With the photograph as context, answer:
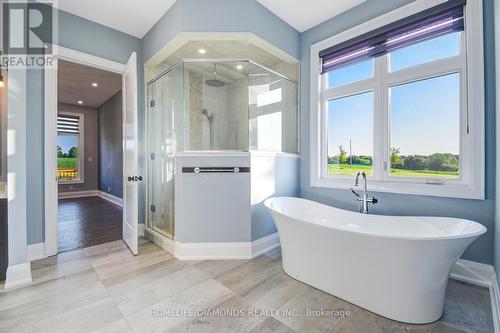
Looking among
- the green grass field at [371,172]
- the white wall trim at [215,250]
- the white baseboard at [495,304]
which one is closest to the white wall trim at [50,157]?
the white wall trim at [215,250]

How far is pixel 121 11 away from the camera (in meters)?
2.55

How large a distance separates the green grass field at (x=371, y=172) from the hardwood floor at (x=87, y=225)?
9.77ft

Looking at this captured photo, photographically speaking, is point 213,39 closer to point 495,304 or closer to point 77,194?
point 495,304

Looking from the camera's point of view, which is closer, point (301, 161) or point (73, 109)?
point (301, 161)

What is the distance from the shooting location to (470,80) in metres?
1.86

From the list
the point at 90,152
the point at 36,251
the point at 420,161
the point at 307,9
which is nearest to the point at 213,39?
the point at 307,9

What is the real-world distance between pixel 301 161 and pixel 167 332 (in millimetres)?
2317

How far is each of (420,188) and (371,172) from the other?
0.48 m

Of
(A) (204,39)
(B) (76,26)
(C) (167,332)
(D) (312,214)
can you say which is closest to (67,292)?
(C) (167,332)

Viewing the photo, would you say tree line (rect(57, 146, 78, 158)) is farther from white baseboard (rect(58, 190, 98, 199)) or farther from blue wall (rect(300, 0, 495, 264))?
blue wall (rect(300, 0, 495, 264))

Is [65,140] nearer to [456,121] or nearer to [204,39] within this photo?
[204,39]

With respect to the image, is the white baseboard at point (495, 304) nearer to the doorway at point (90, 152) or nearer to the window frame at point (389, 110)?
the window frame at point (389, 110)

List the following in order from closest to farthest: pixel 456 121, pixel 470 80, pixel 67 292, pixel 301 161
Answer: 1. pixel 67 292
2. pixel 470 80
3. pixel 456 121
4. pixel 301 161

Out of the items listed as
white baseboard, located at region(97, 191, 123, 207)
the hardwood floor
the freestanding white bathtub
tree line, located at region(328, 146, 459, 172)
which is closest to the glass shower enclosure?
the hardwood floor
